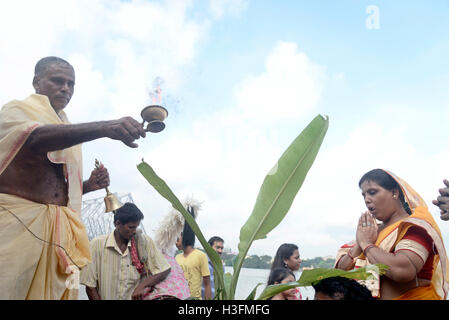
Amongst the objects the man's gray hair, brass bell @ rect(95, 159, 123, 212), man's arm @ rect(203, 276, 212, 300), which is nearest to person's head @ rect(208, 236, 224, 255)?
man's arm @ rect(203, 276, 212, 300)

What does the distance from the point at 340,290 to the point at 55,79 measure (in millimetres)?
2269

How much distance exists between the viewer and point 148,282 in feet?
11.1

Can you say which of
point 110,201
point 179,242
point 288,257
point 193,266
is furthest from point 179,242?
point 110,201

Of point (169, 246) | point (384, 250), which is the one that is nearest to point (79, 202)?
point (384, 250)

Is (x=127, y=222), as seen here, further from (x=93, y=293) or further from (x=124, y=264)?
(x=93, y=293)

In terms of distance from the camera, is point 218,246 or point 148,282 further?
point 218,246

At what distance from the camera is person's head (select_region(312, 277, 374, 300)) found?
78.8 inches

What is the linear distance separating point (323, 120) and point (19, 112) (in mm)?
1837

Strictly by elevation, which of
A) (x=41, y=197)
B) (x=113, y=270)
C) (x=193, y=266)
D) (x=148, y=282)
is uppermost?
(x=41, y=197)

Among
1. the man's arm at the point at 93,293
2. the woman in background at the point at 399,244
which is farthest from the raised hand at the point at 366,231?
the man's arm at the point at 93,293

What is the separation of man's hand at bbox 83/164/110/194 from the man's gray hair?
795 millimetres

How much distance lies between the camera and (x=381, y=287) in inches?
88.0

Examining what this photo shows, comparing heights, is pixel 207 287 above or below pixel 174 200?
below
